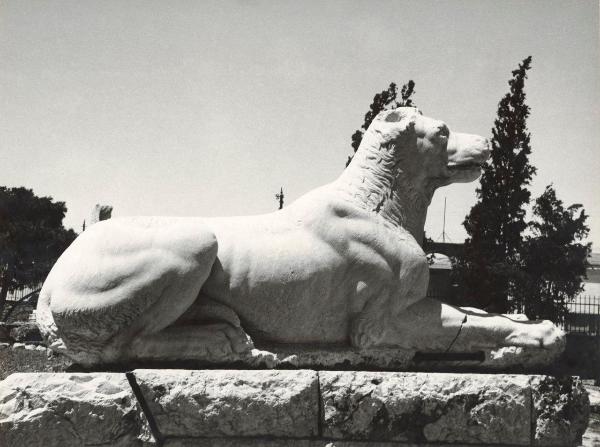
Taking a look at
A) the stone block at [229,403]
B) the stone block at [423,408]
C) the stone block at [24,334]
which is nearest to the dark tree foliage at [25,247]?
the stone block at [24,334]

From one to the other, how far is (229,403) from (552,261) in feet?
47.4

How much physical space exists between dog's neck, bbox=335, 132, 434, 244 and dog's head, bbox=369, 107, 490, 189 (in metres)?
0.03

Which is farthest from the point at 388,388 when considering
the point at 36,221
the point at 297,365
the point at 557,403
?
the point at 36,221

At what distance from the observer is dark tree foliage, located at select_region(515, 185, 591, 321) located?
16031mm

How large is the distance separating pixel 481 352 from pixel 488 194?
13.7 meters

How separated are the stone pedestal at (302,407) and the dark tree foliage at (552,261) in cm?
1277

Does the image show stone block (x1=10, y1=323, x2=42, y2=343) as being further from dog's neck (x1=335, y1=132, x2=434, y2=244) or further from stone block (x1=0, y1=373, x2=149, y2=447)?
dog's neck (x1=335, y1=132, x2=434, y2=244)

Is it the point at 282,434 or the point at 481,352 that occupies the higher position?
the point at 481,352

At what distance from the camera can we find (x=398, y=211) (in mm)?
4426

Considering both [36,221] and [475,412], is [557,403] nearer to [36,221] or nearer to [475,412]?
[475,412]

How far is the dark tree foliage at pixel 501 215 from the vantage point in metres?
16.0

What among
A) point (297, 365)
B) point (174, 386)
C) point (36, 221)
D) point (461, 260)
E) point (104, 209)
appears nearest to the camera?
point (174, 386)

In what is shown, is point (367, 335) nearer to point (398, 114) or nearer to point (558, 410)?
point (558, 410)

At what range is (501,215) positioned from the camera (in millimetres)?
16984
